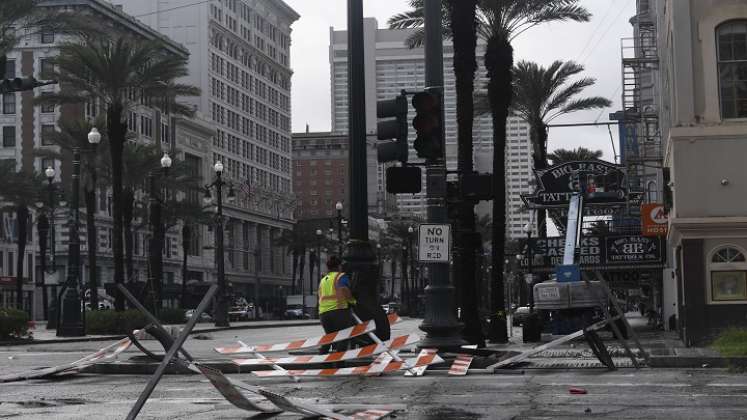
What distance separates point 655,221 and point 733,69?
9558 mm

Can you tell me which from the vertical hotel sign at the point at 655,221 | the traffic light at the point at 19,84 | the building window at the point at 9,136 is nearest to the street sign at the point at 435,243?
the traffic light at the point at 19,84

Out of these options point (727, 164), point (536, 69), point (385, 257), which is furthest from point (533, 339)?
point (385, 257)

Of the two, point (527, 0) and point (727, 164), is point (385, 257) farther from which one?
point (727, 164)

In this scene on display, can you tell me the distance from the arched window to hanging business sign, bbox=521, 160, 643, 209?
1025cm

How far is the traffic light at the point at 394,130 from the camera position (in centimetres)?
1688

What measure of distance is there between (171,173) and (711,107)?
5664 centimetres

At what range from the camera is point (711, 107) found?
2384 centimetres

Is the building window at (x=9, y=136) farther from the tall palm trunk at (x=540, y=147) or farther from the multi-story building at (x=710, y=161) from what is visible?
the multi-story building at (x=710, y=161)

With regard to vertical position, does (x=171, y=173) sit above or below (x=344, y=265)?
above

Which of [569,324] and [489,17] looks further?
[489,17]

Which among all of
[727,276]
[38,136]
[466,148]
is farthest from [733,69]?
[38,136]

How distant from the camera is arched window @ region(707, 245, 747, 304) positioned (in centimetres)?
2375

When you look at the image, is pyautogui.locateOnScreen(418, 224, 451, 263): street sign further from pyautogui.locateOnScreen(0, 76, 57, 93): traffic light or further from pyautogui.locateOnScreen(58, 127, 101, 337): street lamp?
pyautogui.locateOnScreen(58, 127, 101, 337): street lamp

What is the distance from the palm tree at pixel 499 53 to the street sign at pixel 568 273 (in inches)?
85.1
